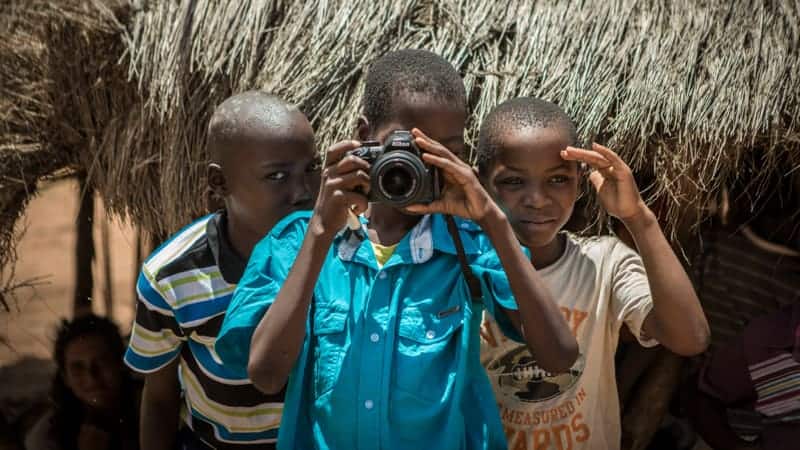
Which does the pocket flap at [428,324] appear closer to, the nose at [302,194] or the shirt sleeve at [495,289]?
the shirt sleeve at [495,289]

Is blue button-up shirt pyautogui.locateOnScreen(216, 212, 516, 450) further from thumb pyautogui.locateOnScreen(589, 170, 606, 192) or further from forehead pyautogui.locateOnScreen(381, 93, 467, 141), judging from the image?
thumb pyautogui.locateOnScreen(589, 170, 606, 192)

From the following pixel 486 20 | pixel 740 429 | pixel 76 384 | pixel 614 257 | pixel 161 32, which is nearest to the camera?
pixel 614 257

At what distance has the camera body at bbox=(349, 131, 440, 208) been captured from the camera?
6.20 feet

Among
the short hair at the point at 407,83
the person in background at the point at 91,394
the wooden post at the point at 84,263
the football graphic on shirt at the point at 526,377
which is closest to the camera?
the short hair at the point at 407,83

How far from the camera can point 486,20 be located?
3.16 metres

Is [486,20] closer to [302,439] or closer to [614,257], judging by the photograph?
[614,257]

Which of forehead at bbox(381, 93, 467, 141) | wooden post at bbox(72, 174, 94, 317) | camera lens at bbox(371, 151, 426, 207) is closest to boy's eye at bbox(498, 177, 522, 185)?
forehead at bbox(381, 93, 467, 141)

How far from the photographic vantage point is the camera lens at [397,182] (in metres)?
1.90

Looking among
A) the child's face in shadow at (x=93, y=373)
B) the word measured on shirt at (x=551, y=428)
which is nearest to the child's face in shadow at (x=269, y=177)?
the word measured on shirt at (x=551, y=428)

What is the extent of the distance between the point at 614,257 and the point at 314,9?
1513mm

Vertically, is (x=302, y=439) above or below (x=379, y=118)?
below

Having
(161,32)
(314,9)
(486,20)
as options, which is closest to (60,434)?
(161,32)

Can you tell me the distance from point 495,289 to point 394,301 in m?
0.22

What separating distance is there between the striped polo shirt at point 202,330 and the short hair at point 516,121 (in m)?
0.71
